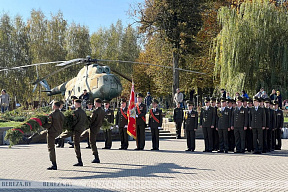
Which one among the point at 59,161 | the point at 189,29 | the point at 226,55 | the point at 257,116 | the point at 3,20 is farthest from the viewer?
the point at 3,20

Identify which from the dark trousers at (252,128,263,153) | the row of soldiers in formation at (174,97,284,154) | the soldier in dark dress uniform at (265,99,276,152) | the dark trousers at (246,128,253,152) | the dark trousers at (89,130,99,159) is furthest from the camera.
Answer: the soldier in dark dress uniform at (265,99,276,152)

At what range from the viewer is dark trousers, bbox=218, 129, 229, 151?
1438cm

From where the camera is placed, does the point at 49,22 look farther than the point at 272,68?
A: Yes

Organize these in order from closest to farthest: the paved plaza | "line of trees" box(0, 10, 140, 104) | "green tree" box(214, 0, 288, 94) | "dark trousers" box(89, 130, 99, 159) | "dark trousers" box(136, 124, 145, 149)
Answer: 1. the paved plaza
2. "dark trousers" box(89, 130, 99, 159)
3. "dark trousers" box(136, 124, 145, 149)
4. "green tree" box(214, 0, 288, 94)
5. "line of trees" box(0, 10, 140, 104)

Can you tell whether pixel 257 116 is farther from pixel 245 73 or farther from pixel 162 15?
pixel 162 15

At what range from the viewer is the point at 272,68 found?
2623 cm

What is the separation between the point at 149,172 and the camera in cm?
994

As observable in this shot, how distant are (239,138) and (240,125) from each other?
1.52 feet

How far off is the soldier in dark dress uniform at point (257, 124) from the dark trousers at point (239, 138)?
0.34 metres

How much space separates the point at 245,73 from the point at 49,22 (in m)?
32.1

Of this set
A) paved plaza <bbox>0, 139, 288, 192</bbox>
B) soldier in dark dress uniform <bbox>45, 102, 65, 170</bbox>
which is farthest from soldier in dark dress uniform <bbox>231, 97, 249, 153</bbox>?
soldier in dark dress uniform <bbox>45, 102, 65, 170</bbox>

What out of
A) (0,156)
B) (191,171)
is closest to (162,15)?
(0,156)

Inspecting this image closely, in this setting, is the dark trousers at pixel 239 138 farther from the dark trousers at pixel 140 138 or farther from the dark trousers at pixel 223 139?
the dark trousers at pixel 140 138

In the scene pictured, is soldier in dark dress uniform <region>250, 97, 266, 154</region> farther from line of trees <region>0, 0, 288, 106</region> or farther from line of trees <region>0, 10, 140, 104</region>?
line of trees <region>0, 10, 140, 104</region>
